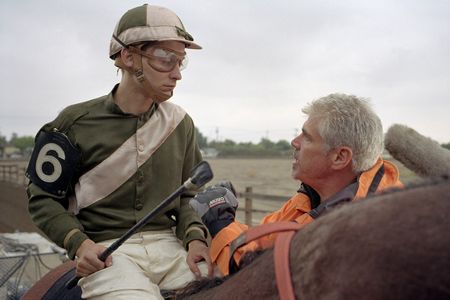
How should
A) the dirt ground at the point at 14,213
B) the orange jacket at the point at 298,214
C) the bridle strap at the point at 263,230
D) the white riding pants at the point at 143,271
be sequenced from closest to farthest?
the bridle strap at the point at 263,230 < the orange jacket at the point at 298,214 < the white riding pants at the point at 143,271 < the dirt ground at the point at 14,213

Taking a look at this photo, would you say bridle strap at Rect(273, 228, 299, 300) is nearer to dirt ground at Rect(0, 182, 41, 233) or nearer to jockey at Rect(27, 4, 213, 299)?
jockey at Rect(27, 4, 213, 299)

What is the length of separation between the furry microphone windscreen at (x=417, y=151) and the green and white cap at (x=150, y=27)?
1176 mm

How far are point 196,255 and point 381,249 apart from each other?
64.2 inches

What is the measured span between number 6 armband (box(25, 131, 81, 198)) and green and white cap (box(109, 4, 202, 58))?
615mm

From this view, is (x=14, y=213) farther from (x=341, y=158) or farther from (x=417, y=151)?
(x=417, y=151)

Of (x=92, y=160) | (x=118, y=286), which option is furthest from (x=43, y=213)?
(x=118, y=286)

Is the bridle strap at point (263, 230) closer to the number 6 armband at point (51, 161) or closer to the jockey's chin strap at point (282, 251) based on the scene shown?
the jockey's chin strap at point (282, 251)

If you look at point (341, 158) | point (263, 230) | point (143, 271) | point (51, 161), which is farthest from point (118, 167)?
point (263, 230)

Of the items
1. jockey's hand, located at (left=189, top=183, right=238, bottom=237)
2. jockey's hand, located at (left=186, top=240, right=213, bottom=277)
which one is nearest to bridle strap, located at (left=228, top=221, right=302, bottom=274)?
jockey's hand, located at (left=189, top=183, right=238, bottom=237)

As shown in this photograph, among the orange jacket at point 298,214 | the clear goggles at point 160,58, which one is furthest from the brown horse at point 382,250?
the clear goggles at point 160,58

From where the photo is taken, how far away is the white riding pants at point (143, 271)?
2.02 m

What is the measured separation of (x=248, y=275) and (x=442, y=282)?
0.58 meters

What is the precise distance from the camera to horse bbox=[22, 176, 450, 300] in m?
0.75

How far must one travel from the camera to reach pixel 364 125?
7.30 feet
